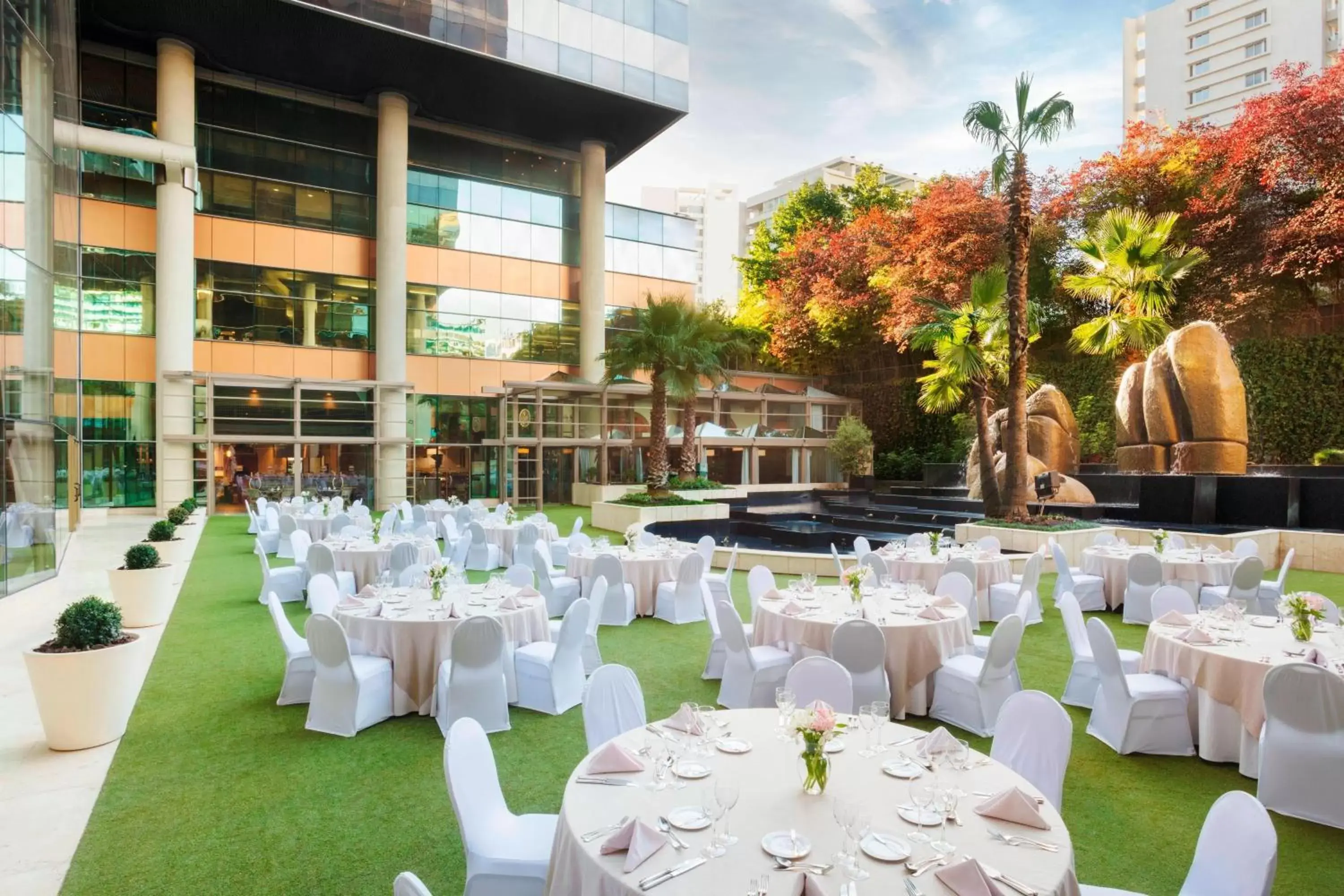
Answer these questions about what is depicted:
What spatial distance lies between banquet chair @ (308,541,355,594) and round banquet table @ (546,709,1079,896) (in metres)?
7.90

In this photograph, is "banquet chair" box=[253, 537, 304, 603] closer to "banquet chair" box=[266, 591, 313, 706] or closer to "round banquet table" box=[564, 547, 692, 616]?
"round banquet table" box=[564, 547, 692, 616]

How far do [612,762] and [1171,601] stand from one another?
6606mm

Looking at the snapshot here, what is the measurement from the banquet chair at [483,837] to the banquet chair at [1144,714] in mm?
4518

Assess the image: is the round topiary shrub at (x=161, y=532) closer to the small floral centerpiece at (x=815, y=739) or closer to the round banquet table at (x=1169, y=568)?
the small floral centerpiece at (x=815, y=739)

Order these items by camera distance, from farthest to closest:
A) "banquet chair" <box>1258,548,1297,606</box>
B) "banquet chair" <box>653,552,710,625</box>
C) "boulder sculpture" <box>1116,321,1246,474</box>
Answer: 1. "boulder sculpture" <box>1116,321,1246,474</box>
2. "banquet chair" <box>653,552,710,625</box>
3. "banquet chair" <box>1258,548,1297,606</box>

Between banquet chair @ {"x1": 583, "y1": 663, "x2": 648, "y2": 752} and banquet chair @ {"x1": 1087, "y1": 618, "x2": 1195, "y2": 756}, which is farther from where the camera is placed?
banquet chair @ {"x1": 1087, "y1": 618, "x2": 1195, "y2": 756}

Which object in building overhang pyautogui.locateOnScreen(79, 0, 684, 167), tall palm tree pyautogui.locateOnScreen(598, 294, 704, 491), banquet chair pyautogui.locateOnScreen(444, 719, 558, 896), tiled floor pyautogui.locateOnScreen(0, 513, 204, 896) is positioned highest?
building overhang pyautogui.locateOnScreen(79, 0, 684, 167)

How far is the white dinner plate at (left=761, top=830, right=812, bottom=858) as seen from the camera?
275 centimetres

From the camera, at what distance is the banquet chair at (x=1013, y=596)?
920 cm

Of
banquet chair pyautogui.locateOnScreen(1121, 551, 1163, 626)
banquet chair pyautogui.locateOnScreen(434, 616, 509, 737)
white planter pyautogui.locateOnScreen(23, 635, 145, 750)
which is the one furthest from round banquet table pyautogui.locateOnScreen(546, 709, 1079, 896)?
banquet chair pyautogui.locateOnScreen(1121, 551, 1163, 626)

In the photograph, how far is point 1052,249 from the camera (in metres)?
27.8

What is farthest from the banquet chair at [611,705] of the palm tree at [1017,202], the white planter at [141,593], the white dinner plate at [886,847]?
the palm tree at [1017,202]

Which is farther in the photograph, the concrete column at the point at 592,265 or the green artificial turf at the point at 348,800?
the concrete column at the point at 592,265

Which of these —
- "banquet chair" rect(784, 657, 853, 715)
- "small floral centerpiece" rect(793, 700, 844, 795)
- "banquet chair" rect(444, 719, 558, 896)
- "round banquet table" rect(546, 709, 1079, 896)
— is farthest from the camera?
"banquet chair" rect(784, 657, 853, 715)
